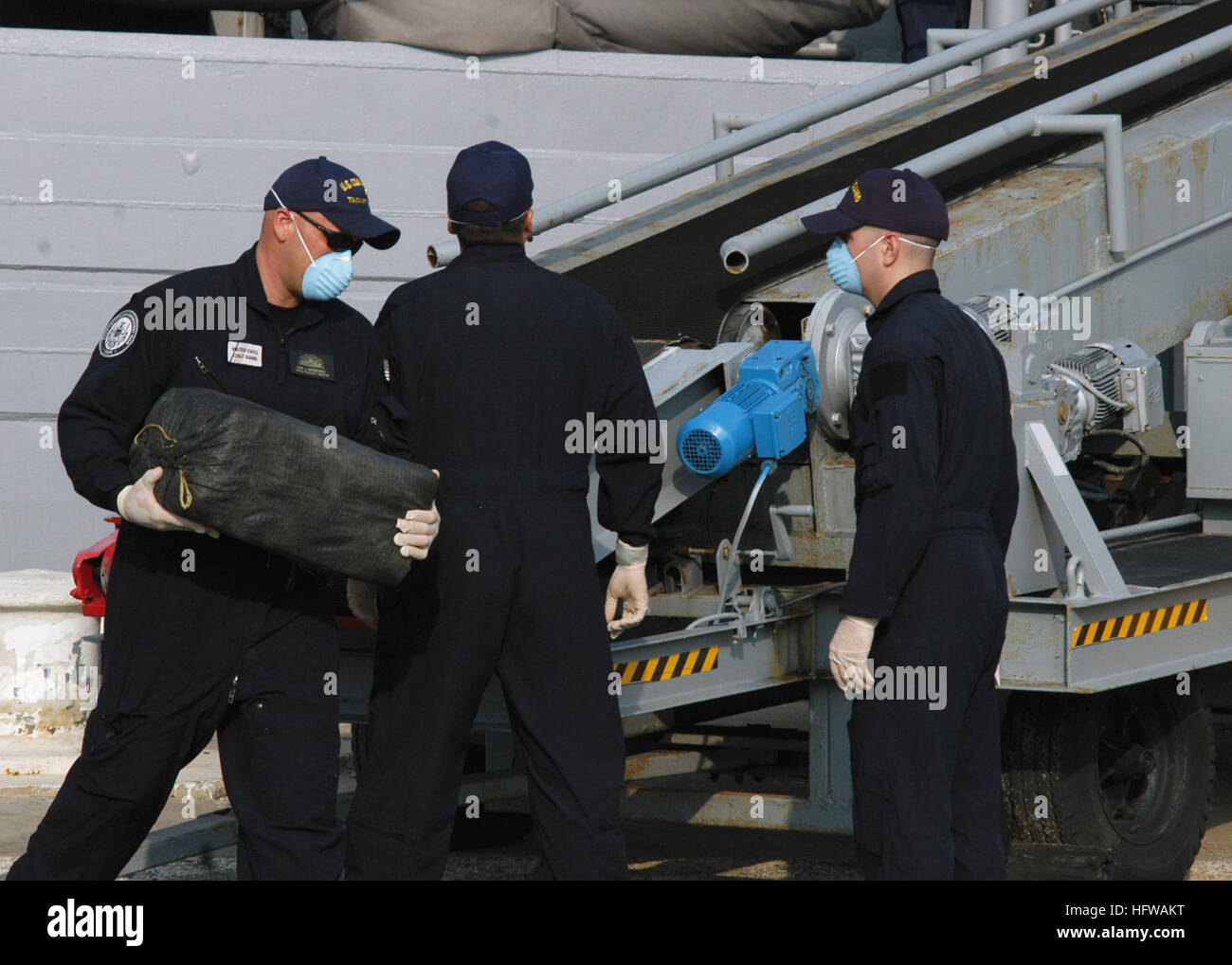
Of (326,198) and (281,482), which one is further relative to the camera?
(326,198)

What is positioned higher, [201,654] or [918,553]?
[918,553]

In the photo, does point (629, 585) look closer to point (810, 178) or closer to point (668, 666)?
point (668, 666)

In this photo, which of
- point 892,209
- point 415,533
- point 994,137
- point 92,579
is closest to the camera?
point 415,533

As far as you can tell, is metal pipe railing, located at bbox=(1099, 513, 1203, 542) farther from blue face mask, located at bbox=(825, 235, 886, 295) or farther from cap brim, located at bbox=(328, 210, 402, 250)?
cap brim, located at bbox=(328, 210, 402, 250)

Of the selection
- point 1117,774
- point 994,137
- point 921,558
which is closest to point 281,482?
point 921,558

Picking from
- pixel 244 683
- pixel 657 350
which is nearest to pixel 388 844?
pixel 244 683

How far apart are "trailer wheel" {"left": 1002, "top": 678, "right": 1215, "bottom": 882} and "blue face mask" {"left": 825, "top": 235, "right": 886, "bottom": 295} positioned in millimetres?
1501

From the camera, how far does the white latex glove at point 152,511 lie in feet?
11.6

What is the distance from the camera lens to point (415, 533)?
3666mm

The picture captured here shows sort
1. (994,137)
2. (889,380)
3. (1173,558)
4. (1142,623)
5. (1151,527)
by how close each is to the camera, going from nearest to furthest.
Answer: (889,380) < (1142,623) < (1173,558) < (994,137) < (1151,527)

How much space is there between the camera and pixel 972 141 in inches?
215

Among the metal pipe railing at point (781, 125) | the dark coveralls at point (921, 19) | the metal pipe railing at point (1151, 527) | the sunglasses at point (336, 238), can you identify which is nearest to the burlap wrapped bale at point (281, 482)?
the sunglasses at point (336, 238)

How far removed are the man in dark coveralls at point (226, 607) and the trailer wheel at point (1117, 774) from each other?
Result: 2.03m

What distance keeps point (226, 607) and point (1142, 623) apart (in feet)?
7.84
